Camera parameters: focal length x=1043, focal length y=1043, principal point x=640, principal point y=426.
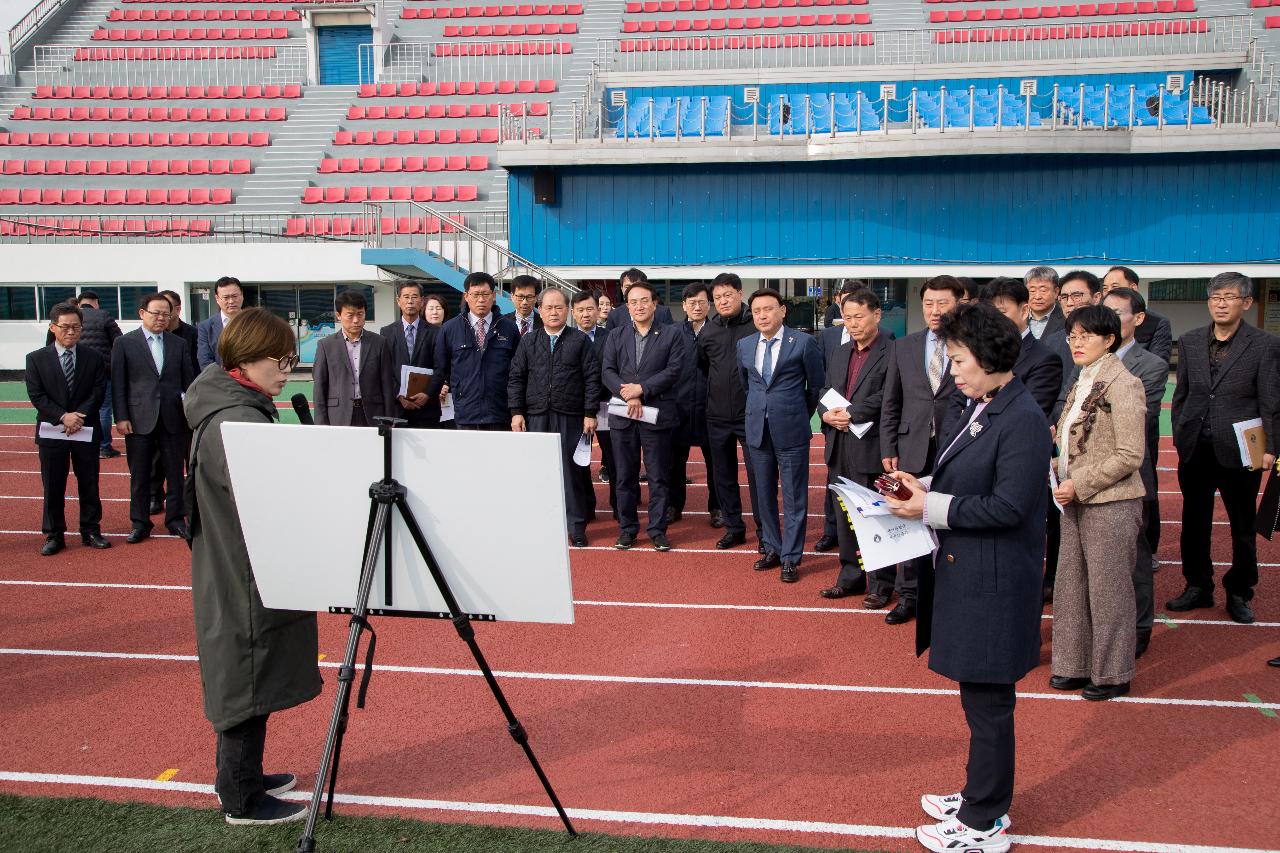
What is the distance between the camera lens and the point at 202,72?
2969cm

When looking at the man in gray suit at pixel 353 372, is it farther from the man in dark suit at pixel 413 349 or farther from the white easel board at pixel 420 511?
the white easel board at pixel 420 511

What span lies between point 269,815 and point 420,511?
1.48m

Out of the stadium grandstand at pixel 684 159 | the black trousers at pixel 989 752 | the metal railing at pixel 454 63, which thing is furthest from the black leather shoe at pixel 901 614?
the metal railing at pixel 454 63

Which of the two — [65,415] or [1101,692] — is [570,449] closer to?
[65,415]

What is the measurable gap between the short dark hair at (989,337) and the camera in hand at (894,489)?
48 cm

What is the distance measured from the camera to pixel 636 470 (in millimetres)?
8211

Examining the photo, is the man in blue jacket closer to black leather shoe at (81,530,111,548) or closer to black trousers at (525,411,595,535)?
black trousers at (525,411,595,535)

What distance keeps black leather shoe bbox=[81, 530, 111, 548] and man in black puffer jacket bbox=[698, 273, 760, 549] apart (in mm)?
4766

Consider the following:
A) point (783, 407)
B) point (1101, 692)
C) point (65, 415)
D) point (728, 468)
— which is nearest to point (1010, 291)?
point (783, 407)

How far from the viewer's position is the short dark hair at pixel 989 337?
3.40 metres

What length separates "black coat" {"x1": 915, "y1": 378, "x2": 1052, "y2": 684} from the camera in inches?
133

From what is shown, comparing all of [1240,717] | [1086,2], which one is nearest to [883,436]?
[1240,717]

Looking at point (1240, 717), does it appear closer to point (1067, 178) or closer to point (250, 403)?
point (250, 403)

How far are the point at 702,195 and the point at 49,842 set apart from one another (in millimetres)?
18556
